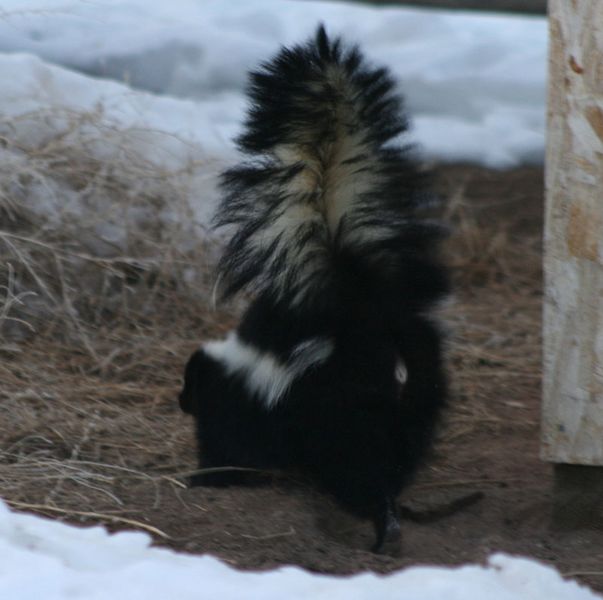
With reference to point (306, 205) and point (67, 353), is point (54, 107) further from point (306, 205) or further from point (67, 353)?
point (306, 205)

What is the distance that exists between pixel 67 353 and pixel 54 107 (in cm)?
113

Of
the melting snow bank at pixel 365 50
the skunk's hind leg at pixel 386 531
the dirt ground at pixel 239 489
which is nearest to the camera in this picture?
the dirt ground at pixel 239 489

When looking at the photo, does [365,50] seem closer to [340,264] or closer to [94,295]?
[94,295]

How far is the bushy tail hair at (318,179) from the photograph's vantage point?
341 centimetres

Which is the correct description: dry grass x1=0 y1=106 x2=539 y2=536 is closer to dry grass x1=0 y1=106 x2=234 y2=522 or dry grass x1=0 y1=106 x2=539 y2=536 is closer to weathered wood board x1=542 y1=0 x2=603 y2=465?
dry grass x1=0 y1=106 x2=234 y2=522

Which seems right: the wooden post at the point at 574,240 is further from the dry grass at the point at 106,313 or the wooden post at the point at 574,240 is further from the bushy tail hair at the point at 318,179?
the dry grass at the point at 106,313

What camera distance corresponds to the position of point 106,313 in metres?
5.41

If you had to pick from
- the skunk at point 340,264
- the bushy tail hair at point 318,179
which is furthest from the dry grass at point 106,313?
the bushy tail hair at point 318,179

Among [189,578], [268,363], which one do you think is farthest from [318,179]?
[189,578]

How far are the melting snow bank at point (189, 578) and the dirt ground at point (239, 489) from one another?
10.1 inches

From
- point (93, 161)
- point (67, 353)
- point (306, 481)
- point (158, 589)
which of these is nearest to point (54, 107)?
point (93, 161)

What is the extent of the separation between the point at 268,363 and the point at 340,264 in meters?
0.42

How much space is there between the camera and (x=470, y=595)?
2766 millimetres

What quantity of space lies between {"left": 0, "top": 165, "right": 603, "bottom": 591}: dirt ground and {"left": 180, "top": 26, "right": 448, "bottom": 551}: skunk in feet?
0.78
